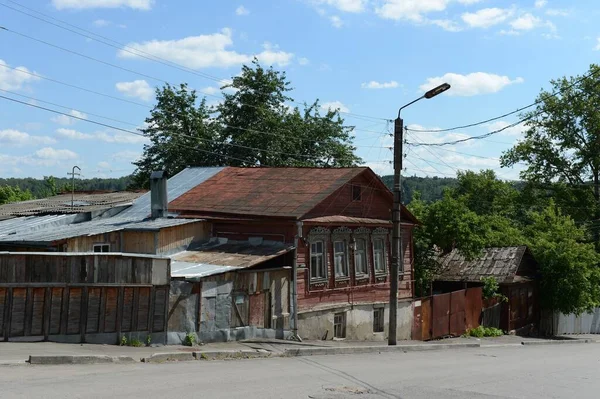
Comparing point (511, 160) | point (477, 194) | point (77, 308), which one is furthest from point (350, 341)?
point (477, 194)

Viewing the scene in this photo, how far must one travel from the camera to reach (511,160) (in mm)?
54281

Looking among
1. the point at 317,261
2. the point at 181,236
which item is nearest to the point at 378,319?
the point at 317,261

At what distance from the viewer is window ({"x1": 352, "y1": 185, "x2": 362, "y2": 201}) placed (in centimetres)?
2699

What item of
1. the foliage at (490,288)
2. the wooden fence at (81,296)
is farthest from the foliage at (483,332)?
the wooden fence at (81,296)

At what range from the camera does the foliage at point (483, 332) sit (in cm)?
3162

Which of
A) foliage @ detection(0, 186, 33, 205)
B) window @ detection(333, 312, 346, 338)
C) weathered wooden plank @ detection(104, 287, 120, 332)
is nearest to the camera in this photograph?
weathered wooden plank @ detection(104, 287, 120, 332)

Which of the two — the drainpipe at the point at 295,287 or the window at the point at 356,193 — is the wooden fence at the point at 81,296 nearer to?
the drainpipe at the point at 295,287

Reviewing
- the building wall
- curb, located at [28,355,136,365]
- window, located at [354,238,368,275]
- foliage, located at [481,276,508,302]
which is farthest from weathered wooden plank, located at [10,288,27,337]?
foliage, located at [481,276,508,302]

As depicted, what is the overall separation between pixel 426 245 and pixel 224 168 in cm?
1067

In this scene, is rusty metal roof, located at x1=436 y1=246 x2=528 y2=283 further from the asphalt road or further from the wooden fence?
the wooden fence

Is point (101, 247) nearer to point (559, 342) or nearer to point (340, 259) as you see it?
point (340, 259)

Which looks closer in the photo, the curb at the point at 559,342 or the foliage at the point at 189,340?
the foliage at the point at 189,340

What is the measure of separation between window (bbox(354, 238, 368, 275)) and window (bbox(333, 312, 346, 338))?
2.01m

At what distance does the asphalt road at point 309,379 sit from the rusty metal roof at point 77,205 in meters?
14.2
